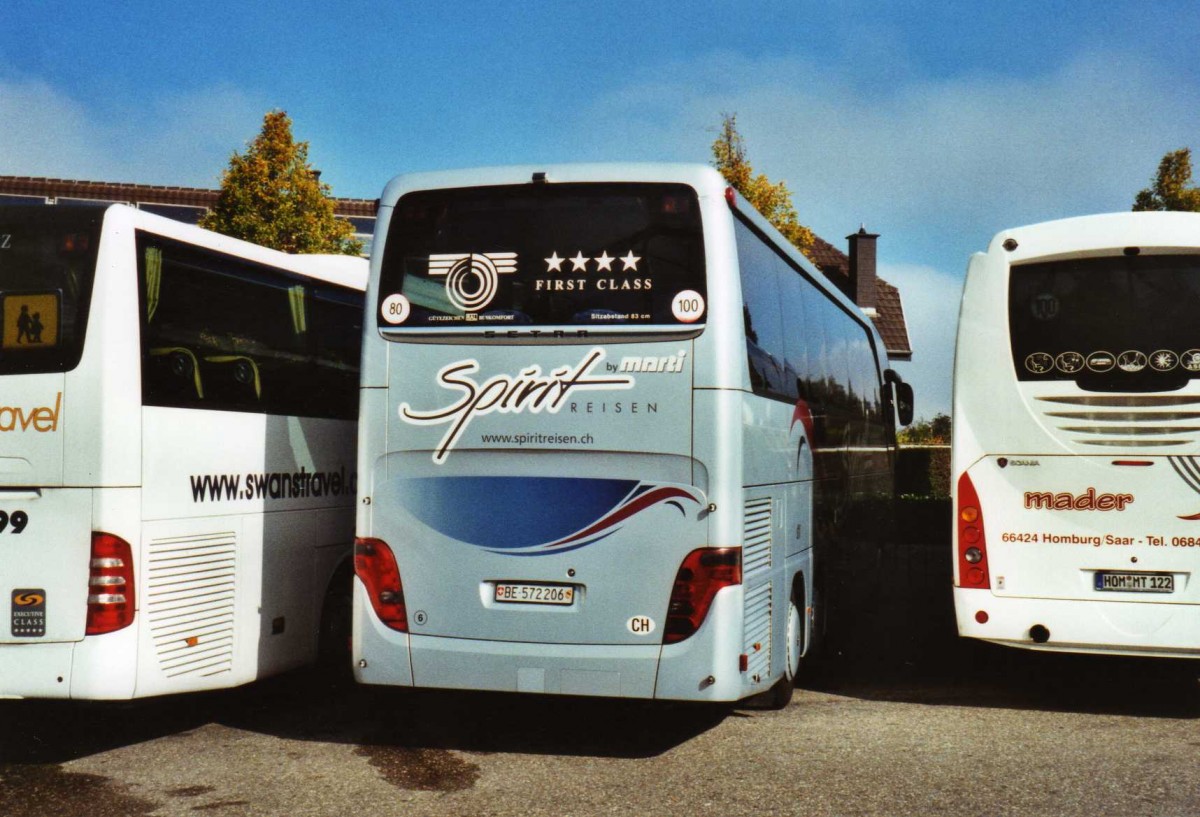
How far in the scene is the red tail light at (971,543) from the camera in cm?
877

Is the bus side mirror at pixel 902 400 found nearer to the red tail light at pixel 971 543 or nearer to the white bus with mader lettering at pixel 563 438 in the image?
the red tail light at pixel 971 543

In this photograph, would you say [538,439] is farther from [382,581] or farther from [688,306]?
[382,581]

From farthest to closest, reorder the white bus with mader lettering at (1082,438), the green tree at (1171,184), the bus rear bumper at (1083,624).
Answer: the green tree at (1171,184), the white bus with mader lettering at (1082,438), the bus rear bumper at (1083,624)

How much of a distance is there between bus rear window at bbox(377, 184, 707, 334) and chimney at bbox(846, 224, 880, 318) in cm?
3918

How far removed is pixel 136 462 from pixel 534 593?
2279mm

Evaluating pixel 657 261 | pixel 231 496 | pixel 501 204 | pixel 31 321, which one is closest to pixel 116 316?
pixel 31 321

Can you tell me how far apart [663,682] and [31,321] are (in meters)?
3.92

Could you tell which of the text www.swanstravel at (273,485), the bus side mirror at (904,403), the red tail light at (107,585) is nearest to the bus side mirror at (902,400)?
the bus side mirror at (904,403)

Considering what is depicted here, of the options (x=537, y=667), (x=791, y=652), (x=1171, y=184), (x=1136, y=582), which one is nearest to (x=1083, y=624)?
(x=1136, y=582)

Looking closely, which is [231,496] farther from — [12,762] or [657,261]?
[657,261]

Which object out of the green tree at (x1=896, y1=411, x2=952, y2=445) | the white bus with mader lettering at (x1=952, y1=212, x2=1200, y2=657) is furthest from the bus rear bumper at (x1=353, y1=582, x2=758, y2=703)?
the green tree at (x1=896, y1=411, x2=952, y2=445)

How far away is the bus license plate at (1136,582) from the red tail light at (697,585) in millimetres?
2968

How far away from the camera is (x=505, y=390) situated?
7246mm

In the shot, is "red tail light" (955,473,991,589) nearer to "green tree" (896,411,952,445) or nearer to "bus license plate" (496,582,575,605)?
"bus license plate" (496,582,575,605)
